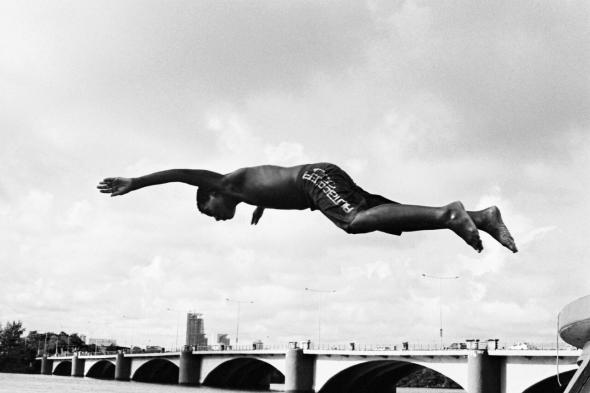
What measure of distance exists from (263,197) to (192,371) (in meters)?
112

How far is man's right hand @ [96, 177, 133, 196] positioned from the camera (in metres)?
5.35

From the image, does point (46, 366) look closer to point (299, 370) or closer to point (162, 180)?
point (299, 370)

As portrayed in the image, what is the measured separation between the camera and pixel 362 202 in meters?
4.82

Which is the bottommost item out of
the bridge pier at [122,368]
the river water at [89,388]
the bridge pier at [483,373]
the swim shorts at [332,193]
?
the river water at [89,388]

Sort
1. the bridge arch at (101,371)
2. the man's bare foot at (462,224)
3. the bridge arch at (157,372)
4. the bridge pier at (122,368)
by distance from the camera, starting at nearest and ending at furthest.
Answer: the man's bare foot at (462,224) < the bridge arch at (157,372) < the bridge pier at (122,368) < the bridge arch at (101,371)

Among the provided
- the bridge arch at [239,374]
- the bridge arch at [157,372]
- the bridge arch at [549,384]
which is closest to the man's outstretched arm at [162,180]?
the bridge arch at [549,384]

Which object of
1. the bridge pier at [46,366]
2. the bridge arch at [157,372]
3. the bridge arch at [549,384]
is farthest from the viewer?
the bridge pier at [46,366]

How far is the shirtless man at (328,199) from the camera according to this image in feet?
14.9

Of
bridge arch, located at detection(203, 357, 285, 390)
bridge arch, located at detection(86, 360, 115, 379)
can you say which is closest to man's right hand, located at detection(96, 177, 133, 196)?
bridge arch, located at detection(203, 357, 285, 390)

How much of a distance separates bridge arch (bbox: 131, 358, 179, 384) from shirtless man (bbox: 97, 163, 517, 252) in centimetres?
13302

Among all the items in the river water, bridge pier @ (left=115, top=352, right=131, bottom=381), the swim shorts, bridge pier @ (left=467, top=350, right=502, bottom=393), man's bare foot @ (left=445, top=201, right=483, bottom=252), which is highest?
the swim shorts

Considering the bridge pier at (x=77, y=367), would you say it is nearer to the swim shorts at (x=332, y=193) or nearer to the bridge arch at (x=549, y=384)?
the bridge arch at (x=549, y=384)

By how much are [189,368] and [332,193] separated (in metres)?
112

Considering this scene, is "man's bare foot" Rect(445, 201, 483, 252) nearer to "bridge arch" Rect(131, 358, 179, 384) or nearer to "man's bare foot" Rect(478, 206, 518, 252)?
"man's bare foot" Rect(478, 206, 518, 252)
